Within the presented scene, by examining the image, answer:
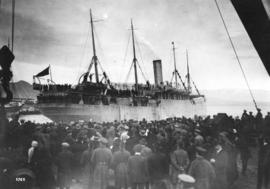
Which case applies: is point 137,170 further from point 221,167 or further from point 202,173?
point 221,167

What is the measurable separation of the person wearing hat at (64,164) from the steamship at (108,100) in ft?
58.1

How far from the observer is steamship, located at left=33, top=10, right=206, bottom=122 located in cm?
2755

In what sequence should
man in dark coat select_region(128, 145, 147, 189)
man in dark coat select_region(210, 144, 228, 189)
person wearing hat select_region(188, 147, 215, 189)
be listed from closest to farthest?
1. person wearing hat select_region(188, 147, 215, 189)
2. man in dark coat select_region(210, 144, 228, 189)
3. man in dark coat select_region(128, 145, 147, 189)

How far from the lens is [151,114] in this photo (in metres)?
35.6

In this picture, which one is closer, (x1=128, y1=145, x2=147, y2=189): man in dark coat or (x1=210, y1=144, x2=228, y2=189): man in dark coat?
(x1=210, y1=144, x2=228, y2=189): man in dark coat

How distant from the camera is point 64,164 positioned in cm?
704

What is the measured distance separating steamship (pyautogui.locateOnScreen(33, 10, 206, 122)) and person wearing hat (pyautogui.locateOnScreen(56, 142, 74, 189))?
58.1 ft

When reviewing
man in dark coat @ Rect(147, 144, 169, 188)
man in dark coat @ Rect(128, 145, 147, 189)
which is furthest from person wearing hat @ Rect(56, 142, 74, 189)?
man in dark coat @ Rect(147, 144, 169, 188)

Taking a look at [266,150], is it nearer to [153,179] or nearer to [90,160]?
[153,179]

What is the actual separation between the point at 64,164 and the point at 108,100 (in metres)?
24.5

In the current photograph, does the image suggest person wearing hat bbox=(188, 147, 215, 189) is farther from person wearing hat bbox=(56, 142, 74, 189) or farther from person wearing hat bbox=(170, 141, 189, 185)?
person wearing hat bbox=(56, 142, 74, 189)

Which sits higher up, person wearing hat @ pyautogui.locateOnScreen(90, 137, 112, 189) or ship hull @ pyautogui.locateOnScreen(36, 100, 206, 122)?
ship hull @ pyautogui.locateOnScreen(36, 100, 206, 122)

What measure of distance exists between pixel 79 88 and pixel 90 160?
2323 centimetres

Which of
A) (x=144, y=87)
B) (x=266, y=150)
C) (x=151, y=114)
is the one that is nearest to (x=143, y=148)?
(x=266, y=150)
